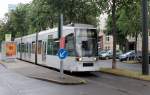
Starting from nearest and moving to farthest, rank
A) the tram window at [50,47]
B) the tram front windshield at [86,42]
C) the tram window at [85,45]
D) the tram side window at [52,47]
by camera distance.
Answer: the tram front windshield at [86,42], the tram window at [85,45], the tram side window at [52,47], the tram window at [50,47]

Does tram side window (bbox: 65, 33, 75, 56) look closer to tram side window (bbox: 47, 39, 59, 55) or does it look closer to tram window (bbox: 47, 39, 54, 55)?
tram side window (bbox: 47, 39, 59, 55)

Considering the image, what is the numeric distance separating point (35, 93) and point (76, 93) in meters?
1.69

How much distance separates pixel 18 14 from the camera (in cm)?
7656

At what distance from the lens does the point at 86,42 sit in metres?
27.1

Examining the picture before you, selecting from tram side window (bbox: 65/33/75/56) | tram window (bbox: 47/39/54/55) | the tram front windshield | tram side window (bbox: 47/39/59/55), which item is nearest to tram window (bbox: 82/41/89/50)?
the tram front windshield

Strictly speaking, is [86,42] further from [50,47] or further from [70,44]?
[50,47]

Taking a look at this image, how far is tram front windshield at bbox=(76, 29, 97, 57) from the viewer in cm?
2688

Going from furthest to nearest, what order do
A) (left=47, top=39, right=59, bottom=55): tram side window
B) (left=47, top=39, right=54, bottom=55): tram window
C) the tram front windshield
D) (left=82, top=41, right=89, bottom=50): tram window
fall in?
(left=47, top=39, right=54, bottom=55): tram window, (left=47, top=39, right=59, bottom=55): tram side window, (left=82, top=41, right=89, bottom=50): tram window, the tram front windshield

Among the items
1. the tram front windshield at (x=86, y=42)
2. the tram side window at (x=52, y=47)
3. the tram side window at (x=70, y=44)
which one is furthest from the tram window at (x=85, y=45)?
the tram side window at (x=52, y=47)

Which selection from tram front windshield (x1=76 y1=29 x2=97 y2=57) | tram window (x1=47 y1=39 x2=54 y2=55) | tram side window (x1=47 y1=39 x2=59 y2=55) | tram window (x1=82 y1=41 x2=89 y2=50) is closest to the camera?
tram front windshield (x1=76 y1=29 x2=97 y2=57)

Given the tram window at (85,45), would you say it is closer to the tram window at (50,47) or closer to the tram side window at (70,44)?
the tram side window at (70,44)

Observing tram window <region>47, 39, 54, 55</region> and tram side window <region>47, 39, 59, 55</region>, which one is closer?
tram side window <region>47, 39, 59, 55</region>

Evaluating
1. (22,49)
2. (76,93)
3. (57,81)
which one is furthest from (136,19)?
(76,93)

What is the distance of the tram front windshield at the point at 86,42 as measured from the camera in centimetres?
2688
